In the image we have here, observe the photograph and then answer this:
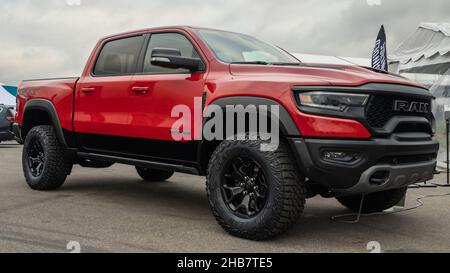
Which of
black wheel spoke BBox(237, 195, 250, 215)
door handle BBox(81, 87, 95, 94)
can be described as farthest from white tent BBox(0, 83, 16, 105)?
black wheel spoke BBox(237, 195, 250, 215)

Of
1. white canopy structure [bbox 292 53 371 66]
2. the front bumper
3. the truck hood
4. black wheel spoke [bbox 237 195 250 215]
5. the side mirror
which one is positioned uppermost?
the side mirror

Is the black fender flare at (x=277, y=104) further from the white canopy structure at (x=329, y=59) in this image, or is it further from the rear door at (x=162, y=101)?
the white canopy structure at (x=329, y=59)

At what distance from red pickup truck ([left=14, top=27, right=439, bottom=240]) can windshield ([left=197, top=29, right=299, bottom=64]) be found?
0.02m

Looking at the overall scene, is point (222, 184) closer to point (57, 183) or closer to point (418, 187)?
point (57, 183)

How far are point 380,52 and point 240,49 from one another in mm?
6830

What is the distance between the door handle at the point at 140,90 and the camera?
4.95 meters

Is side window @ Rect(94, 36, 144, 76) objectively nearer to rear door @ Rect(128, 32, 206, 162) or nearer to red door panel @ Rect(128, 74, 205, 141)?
rear door @ Rect(128, 32, 206, 162)

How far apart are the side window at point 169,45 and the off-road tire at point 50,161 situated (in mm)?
1803

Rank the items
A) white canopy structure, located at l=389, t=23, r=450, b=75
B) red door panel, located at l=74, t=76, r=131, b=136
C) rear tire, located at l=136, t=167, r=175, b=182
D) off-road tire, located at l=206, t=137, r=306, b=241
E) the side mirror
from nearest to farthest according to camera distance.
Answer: off-road tire, located at l=206, t=137, r=306, b=241
the side mirror
red door panel, located at l=74, t=76, r=131, b=136
rear tire, located at l=136, t=167, r=175, b=182
white canopy structure, located at l=389, t=23, r=450, b=75

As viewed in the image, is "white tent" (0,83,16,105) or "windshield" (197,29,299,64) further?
"white tent" (0,83,16,105)

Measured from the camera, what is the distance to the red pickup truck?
3.75 metres

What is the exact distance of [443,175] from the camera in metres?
9.91
